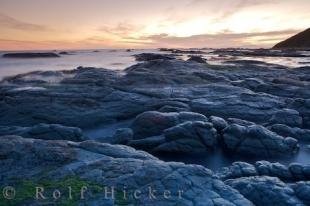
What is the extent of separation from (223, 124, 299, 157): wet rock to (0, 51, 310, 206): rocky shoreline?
0.04 m

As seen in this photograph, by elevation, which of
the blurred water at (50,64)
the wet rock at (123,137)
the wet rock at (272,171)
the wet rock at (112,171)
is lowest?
the blurred water at (50,64)

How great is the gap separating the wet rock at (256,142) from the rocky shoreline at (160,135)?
36mm

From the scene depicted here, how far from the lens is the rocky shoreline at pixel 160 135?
8.02 m

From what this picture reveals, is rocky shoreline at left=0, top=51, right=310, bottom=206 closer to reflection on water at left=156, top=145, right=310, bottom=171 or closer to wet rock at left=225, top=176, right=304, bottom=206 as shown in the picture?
wet rock at left=225, top=176, right=304, bottom=206

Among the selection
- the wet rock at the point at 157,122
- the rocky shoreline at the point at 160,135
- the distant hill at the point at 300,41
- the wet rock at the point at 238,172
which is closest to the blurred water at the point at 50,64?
the rocky shoreline at the point at 160,135

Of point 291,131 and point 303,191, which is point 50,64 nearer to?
point 291,131

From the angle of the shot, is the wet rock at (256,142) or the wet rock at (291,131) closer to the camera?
the wet rock at (256,142)

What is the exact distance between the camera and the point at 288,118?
16.8 meters

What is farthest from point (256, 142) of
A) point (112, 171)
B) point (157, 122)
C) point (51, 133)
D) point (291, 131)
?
point (51, 133)

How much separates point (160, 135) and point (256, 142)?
368cm

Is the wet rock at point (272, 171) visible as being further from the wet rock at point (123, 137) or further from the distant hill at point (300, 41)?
the distant hill at point (300, 41)

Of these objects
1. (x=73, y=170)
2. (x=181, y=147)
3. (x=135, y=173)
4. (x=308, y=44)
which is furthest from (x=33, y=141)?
(x=308, y=44)

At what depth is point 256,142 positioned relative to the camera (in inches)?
530

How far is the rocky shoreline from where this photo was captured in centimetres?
802
